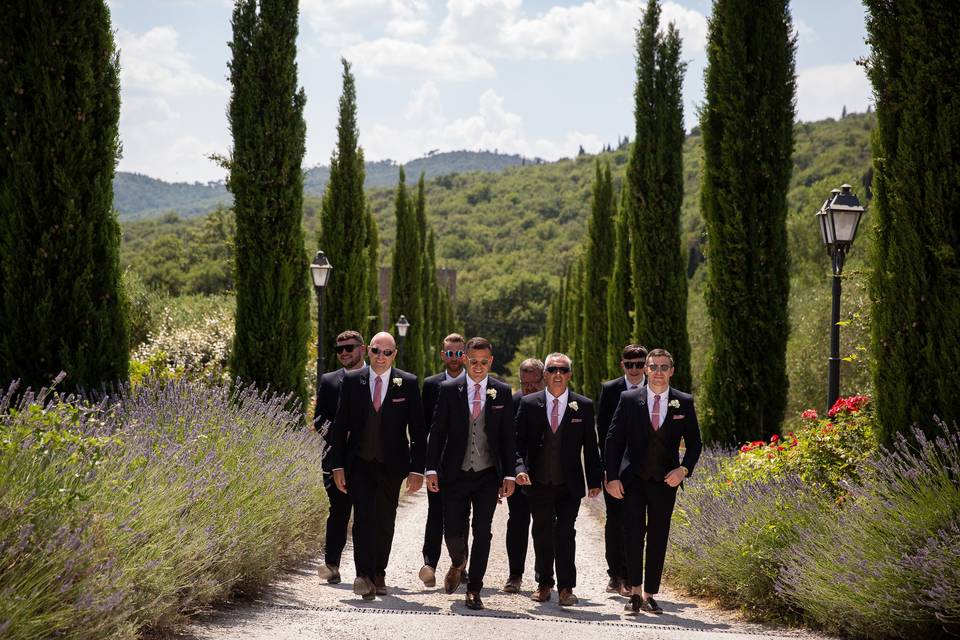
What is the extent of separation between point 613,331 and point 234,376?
1002 centimetres

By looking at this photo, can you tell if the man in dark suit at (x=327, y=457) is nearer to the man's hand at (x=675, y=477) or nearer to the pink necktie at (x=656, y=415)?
the pink necktie at (x=656, y=415)

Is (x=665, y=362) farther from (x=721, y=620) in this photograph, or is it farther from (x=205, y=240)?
(x=205, y=240)

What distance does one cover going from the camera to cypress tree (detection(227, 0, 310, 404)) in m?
13.6

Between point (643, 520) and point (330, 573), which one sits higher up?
point (643, 520)

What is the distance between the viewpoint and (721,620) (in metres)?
6.87

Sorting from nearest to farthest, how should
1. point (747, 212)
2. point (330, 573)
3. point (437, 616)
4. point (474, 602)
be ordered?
point (437, 616)
point (474, 602)
point (330, 573)
point (747, 212)

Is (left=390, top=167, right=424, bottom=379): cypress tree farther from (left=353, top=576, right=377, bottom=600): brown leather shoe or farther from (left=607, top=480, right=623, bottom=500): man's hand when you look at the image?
(left=607, top=480, right=623, bottom=500): man's hand

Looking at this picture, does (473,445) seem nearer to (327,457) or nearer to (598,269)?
(327,457)

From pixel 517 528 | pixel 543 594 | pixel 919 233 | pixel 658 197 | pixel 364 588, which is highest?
pixel 658 197

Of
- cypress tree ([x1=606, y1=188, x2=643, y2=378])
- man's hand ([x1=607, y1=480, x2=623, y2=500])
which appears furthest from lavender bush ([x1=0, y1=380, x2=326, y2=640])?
cypress tree ([x1=606, y1=188, x2=643, y2=378])

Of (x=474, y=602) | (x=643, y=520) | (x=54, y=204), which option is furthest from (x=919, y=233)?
(x=54, y=204)

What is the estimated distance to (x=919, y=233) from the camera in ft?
23.7

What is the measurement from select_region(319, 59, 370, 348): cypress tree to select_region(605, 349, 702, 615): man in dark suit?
50.7ft

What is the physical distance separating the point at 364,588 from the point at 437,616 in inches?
38.4
